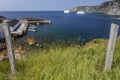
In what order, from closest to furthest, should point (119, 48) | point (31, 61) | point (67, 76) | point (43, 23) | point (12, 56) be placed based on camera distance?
point (67, 76) → point (12, 56) → point (31, 61) → point (119, 48) → point (43, 23)

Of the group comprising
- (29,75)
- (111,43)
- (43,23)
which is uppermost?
(111,43)

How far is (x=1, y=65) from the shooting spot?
1080 cm

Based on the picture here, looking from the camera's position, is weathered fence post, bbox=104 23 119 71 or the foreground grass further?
weathered fence post, bbox=104 23 119 71

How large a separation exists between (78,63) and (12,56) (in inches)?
90.3

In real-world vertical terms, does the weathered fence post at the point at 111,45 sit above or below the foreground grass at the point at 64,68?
above

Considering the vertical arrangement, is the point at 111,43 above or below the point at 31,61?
above

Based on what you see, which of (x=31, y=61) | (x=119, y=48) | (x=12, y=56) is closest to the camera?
(x=12, y=56)

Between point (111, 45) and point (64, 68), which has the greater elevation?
point (111, 45)

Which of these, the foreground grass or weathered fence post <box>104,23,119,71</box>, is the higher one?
weathered fence post <box>104,23,119,71</box>

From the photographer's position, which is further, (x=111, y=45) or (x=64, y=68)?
(x=111, y=45)

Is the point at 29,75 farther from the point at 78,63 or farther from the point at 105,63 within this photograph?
the point at 105,63

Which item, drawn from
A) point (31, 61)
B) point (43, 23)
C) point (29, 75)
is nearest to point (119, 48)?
point (31, 61)

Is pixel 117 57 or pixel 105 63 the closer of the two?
pixel 105 63

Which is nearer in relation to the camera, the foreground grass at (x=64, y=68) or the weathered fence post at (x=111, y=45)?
the foreground grass at (x=64, y=68)
